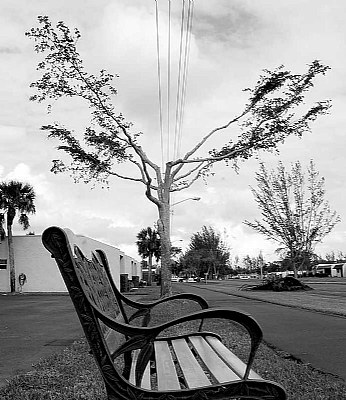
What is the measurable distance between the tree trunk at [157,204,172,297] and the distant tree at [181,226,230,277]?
69920mm

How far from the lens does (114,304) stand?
4891mm

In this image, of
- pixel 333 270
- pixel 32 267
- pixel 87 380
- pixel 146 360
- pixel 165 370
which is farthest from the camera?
pixel 333 270

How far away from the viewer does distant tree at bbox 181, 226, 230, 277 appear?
309 feet

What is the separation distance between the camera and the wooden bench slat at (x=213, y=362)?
3.10m

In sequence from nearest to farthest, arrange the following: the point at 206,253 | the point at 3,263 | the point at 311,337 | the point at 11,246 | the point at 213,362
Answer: the point at 213,362 → the point at 311,337 → the point at 11,246 → the point at 3,263 → the point at 206,253

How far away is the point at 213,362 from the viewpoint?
11.6ft

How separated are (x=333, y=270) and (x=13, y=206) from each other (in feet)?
277

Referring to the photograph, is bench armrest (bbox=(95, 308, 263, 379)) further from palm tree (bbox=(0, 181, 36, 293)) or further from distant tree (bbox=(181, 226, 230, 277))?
distant tree (bbox=(181, 226, 230, 277))

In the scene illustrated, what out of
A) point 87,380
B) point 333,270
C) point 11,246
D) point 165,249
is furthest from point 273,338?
point 333,270

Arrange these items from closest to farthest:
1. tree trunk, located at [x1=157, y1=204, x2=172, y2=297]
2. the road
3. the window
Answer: the road
tree trunk, located at [x1=157, y1=204, x2=172, y2=297]
the window

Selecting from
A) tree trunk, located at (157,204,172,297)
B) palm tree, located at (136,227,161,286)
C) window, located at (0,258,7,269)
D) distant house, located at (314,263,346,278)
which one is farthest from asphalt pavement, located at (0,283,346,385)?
distant house, located at (314,263,346,278)

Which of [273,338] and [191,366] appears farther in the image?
[273,338]

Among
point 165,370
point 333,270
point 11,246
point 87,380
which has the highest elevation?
point 11,246

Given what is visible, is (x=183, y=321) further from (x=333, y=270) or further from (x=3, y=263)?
(x=333, y=270)
